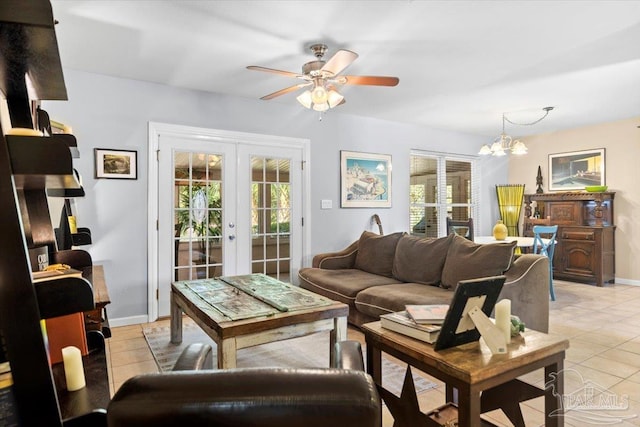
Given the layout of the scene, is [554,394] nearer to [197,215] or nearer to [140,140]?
[197,215]

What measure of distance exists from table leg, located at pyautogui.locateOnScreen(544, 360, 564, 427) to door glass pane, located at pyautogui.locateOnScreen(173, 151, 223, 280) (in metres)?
3.49

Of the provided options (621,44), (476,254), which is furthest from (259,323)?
(621,44)

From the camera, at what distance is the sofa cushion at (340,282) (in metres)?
3.50

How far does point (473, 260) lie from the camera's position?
3092 mm

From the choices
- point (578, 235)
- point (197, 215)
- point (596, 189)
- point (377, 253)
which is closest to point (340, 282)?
point (377, 253)

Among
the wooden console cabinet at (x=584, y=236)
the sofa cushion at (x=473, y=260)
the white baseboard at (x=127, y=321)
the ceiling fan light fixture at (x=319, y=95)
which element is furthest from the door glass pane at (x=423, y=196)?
the white baseboard at (x=127, y=321)

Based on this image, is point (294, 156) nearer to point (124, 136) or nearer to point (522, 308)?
point (124, 136)

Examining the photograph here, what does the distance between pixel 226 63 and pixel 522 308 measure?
3.20 m

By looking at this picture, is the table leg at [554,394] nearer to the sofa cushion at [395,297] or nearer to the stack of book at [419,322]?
the stack of book at [419,322]

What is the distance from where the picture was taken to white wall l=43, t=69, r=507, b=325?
3639mm

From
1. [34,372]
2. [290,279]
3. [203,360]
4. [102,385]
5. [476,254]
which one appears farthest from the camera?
[290,279]

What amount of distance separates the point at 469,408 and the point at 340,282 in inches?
98.3

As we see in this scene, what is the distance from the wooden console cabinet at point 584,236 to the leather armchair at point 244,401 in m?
5.88

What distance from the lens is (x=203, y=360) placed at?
142 cm
